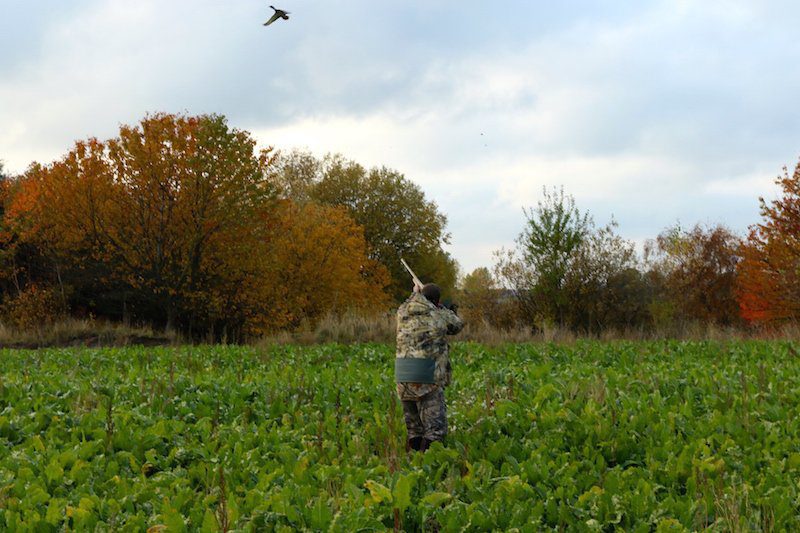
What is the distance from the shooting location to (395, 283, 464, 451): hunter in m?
7.40

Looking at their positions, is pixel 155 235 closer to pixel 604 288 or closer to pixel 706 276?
pixel 604 288

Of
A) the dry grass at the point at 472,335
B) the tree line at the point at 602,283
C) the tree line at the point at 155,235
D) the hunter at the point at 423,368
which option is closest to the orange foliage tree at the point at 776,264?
the tree line at the point at 602,283

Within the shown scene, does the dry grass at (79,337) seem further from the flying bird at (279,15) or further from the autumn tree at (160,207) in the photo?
the flying bird at (279,15)

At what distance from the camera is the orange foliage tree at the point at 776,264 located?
1281 inches

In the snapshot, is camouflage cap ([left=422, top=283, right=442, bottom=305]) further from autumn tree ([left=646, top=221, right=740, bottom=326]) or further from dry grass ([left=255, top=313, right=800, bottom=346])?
autumn tree ([left=646, top=221, right=740, bottom=326])

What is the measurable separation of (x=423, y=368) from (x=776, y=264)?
1216 inches

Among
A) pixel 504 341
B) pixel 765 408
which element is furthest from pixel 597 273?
pixel 765 408

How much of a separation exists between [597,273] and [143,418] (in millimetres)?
23786

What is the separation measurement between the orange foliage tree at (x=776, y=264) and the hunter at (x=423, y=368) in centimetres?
2899

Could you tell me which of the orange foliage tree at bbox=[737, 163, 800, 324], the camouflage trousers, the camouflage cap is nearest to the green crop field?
the camouflage trousers

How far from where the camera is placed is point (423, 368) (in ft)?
24.2

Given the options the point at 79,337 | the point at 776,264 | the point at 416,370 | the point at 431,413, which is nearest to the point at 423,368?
the point at 416,370

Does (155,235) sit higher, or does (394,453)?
(155,235)

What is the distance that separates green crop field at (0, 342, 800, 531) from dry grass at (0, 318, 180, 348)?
36.3ft
